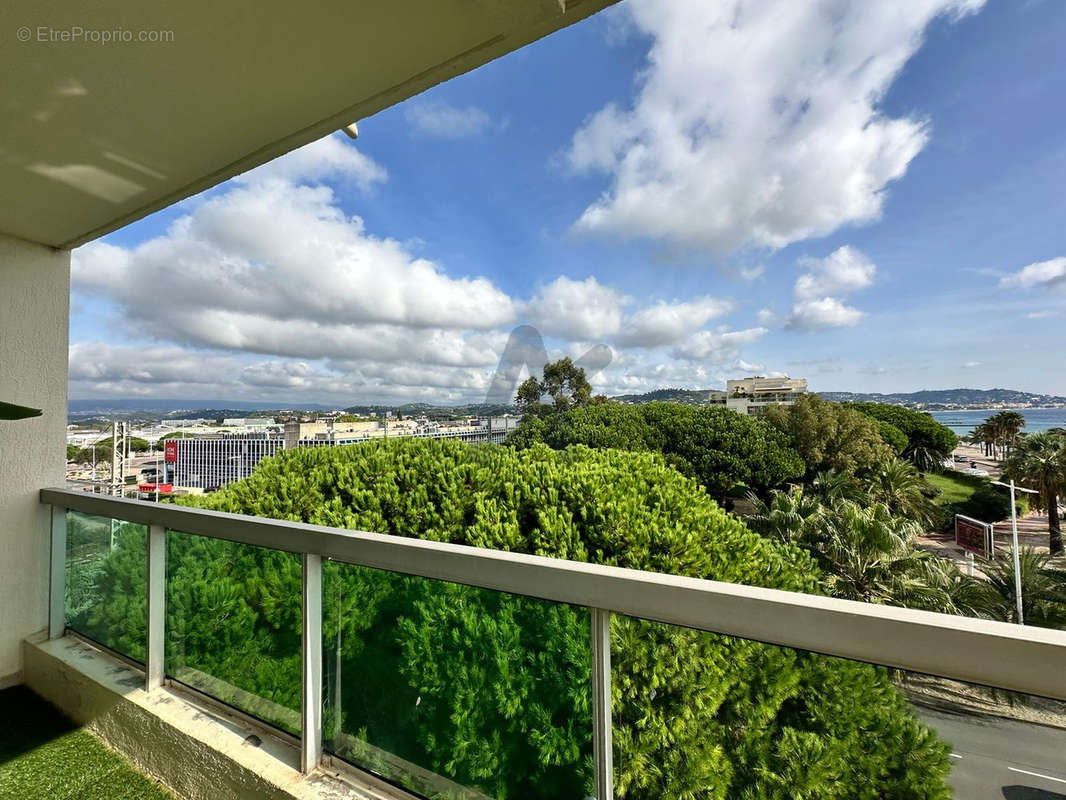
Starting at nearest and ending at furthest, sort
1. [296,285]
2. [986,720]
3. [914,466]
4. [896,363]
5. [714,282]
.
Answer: [986,720]
[914,466]
[896,363]
[296,285]
[714,282]

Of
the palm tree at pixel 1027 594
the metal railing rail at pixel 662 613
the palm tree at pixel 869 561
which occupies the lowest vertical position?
the palm tree at pixel 1027 594

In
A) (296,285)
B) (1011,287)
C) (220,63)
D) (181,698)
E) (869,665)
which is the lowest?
(181,698)

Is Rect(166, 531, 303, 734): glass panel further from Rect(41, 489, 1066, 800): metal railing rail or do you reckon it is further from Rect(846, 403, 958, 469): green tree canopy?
Rect(846, 403, 958, 469): green tree canopy

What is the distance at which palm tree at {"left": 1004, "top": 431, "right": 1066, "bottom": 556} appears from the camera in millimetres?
13703

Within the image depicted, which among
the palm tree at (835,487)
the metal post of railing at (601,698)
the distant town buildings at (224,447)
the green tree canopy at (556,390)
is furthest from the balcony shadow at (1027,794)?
the green tree canopy at (556,390)

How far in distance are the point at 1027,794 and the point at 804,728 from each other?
0.24 meters

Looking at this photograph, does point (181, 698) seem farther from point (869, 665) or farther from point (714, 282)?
point (714, 282)

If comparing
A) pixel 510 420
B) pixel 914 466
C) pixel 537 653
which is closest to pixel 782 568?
pixel 537 653

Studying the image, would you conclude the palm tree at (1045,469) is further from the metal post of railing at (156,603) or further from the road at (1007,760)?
the metal post of railing at (156,603)

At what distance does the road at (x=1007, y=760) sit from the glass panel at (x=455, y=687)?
1.70 ft

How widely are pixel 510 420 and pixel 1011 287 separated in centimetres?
2320

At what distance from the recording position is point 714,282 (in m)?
34.6

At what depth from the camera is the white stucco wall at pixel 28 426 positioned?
6.50 feet

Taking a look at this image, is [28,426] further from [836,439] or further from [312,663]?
[836,439]
